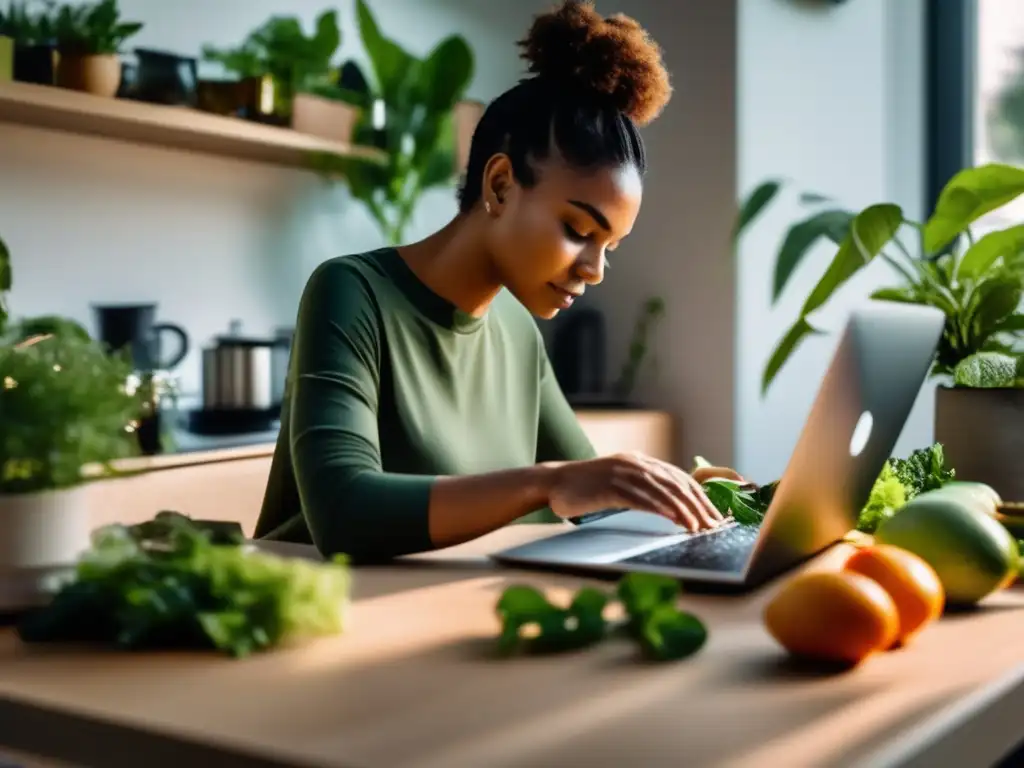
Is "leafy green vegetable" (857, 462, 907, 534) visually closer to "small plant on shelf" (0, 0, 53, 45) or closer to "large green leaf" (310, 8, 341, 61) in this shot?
"small plant on shelf" (0, 0, 53, 45)

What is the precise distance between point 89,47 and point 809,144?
191cm

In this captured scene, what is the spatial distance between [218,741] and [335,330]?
73 centimetres

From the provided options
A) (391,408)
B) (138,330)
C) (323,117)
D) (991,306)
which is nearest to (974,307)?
(991,306)

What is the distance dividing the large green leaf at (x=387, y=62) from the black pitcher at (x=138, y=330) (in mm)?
823

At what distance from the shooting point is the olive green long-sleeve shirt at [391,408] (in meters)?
1.03

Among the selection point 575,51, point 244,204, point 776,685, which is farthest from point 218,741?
point 244,204

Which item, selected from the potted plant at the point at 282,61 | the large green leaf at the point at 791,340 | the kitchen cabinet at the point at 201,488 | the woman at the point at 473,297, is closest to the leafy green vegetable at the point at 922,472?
the woman at the point at 473,297

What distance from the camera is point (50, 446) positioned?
0.71m

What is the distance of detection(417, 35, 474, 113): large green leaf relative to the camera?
268cm

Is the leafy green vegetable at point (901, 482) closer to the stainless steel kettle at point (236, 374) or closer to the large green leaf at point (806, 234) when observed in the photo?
the large green leaf at point (806, 234)

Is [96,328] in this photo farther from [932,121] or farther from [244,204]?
[932,121]

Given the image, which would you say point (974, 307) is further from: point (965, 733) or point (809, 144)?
point (809, 144)

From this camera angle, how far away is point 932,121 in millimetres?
3238

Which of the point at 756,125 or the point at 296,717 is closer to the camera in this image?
the point at 296,717
